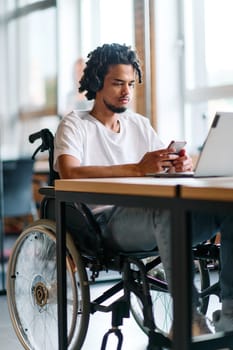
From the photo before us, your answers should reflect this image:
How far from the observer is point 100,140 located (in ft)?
7.70

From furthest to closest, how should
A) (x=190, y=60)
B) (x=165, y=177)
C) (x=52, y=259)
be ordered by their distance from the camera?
(x=190, y=60) → (x=52, y=259) → (x=165, y=177)

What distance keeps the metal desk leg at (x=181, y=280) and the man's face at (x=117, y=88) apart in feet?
3.05

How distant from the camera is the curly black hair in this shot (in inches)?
94.4

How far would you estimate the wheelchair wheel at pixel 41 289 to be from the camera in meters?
1.97

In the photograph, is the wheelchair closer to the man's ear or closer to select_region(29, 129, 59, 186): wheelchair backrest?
select_region(29, 129, 59, 186): wheelchair backrest

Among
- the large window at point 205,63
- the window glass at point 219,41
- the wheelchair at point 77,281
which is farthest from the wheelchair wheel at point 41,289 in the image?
the window glass at point 219,41

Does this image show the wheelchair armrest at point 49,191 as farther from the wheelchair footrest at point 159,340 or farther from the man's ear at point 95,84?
the wheelchair footrest at point 159,340

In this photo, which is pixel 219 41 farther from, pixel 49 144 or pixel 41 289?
pixel 41 289

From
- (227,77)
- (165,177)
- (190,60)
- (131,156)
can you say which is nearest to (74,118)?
(131,156)

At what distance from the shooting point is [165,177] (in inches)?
77.6

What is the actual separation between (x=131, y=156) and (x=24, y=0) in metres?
3.93

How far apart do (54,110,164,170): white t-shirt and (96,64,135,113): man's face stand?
8 cm

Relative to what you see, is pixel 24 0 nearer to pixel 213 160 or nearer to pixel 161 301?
pixel 161 301

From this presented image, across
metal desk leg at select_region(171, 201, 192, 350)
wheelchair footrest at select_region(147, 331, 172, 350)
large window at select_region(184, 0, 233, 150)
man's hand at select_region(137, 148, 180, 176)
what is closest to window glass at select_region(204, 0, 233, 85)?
large window at select_region(184, 0, 233, 150)
